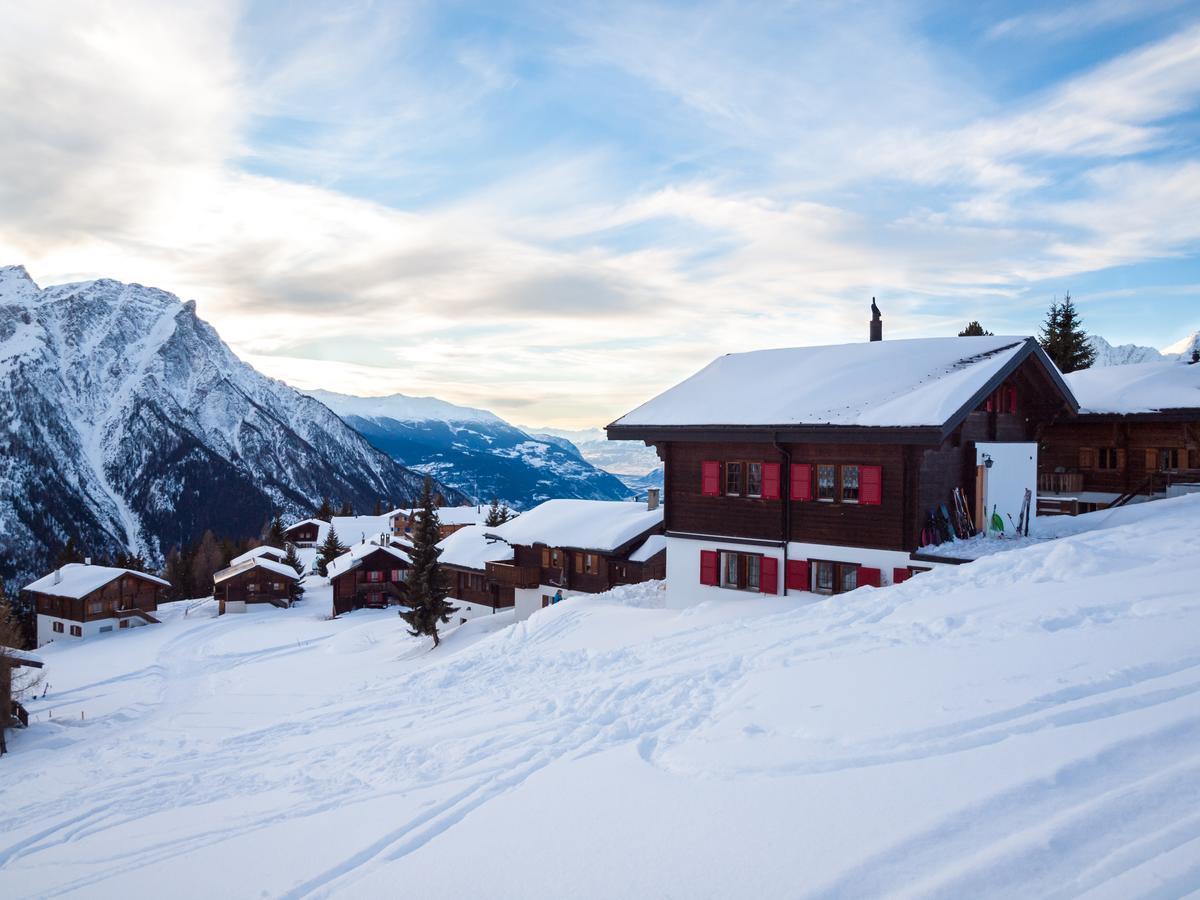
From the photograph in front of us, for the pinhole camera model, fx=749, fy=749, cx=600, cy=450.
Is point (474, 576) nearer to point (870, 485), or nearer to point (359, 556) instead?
point (359, 556)

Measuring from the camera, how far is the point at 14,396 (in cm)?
19175

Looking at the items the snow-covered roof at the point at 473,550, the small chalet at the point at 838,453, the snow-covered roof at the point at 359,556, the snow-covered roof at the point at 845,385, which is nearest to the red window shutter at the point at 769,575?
the small chalet at the point at 838,453

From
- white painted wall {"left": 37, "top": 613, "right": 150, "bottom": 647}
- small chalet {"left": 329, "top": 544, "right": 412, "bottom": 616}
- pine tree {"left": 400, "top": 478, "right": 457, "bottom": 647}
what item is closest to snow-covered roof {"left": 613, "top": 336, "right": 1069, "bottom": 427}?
pine tree {"left": 400, "top": 478, "right": 457, "bottom": 647}

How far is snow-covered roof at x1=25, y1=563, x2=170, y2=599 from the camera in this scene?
216 feet

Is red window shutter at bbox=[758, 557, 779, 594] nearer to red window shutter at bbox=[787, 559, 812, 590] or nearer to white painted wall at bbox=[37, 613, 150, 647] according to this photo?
red window shutter at bbox=[787, 559, 812, 590]

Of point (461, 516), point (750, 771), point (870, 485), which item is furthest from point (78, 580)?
point (750, 771)

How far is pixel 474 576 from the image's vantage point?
47156 mm

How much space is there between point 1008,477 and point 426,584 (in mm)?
27632

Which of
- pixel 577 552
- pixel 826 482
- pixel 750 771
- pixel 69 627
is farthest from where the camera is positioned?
pixel 69 627

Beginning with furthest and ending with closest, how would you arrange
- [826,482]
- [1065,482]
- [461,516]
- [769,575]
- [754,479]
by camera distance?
[461,516]
[1065,482]
[754,479]
[769,575]
[826,482]

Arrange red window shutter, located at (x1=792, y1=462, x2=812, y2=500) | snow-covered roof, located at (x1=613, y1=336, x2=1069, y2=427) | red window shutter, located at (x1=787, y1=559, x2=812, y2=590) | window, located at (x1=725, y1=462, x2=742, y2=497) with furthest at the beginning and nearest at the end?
window, located at (x1=725, y1=462, x2=742, y2=497), red window shutter, located at (x1=792, y1=462, x2=812, y2=500), red window shutter, located at (x1=787, y1=559, x2=812, y2=590), snow-covered roof, located at (x1=613, y1=336, x2=1069, y2=427)

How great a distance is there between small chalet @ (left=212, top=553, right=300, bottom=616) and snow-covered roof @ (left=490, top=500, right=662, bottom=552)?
36.6 meters

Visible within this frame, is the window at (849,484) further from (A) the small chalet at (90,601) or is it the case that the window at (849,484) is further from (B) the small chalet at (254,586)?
(A) the small chalet at (90,601)

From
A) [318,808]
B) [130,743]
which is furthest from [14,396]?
[318,808]
